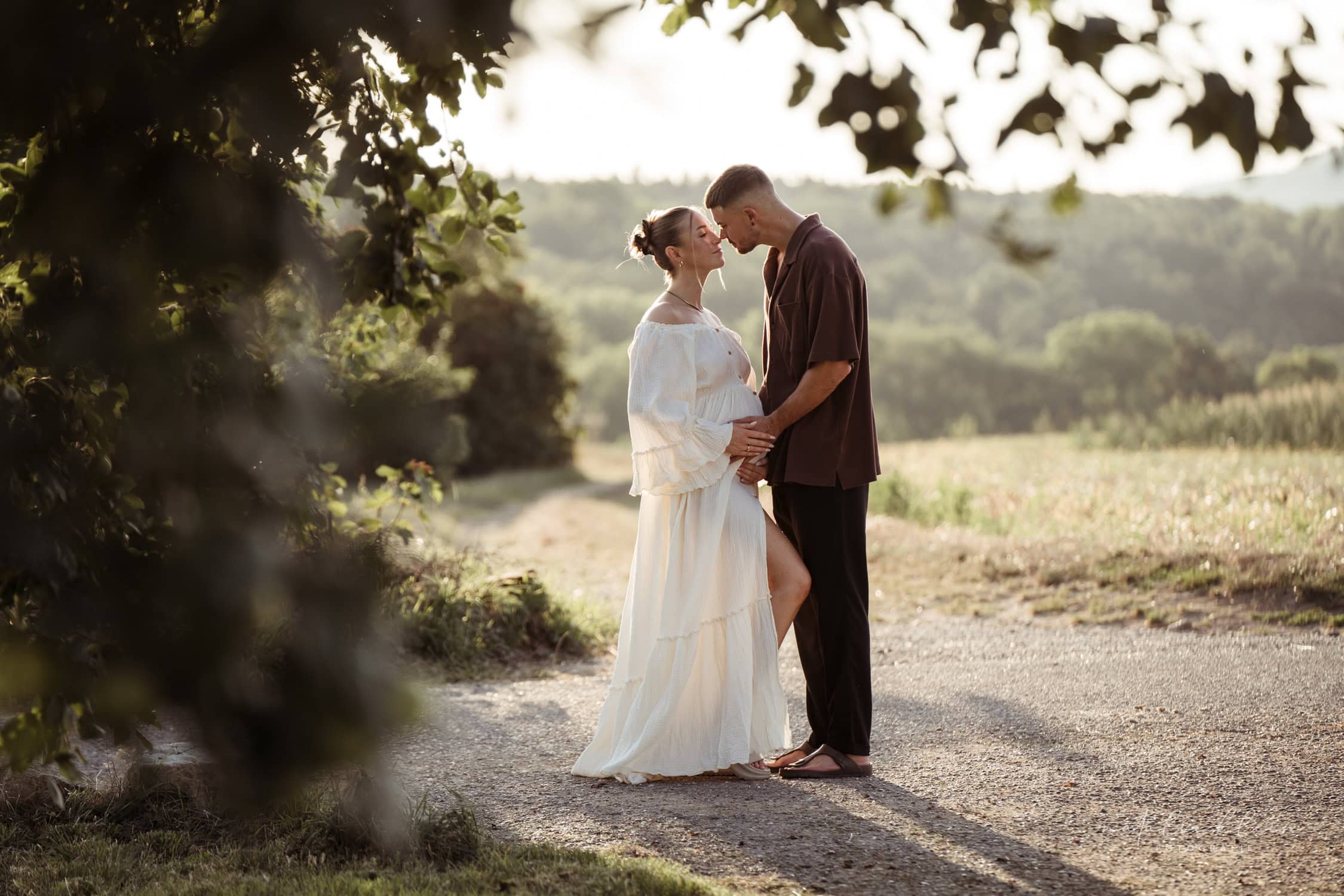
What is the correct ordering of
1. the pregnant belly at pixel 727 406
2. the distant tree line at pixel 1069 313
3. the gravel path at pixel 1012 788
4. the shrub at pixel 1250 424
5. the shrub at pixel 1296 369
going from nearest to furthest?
1. the gravel path at pixel 1012 788
2. the pregnant belly at pixel 727 406
3. the shrub at pixel 1250 424
4. the shrub at pixel 1296 369
5. the distant tree line at pixel 1069 313

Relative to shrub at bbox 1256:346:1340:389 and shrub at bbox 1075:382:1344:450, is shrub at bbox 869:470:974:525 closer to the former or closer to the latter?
shrub at bbox 1075:382:1344:450

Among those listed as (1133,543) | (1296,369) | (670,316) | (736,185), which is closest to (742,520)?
(670,316)

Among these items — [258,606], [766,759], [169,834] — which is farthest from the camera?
[766,759]

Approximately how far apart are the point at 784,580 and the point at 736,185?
1.67 metres

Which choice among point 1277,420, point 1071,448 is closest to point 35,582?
point 1277,420

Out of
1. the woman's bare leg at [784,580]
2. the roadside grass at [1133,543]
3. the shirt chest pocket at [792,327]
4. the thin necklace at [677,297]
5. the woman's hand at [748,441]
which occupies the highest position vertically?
the thin necklace at [677,297]

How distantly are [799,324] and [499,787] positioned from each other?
7.47ft

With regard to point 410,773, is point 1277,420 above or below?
above

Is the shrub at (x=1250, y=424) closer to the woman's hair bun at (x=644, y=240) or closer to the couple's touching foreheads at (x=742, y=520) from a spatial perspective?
the couple's touching foreheads at (x=742, y=520)

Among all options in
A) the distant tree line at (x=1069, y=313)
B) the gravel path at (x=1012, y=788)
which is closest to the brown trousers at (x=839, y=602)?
the gravel path at (x=1012, y=788)

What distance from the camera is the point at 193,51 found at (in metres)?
2.01

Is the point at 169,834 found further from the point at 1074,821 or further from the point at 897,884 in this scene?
the point at 1074,821

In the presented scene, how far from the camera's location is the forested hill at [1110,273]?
59.4m

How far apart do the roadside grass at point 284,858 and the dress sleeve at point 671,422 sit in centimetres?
158
